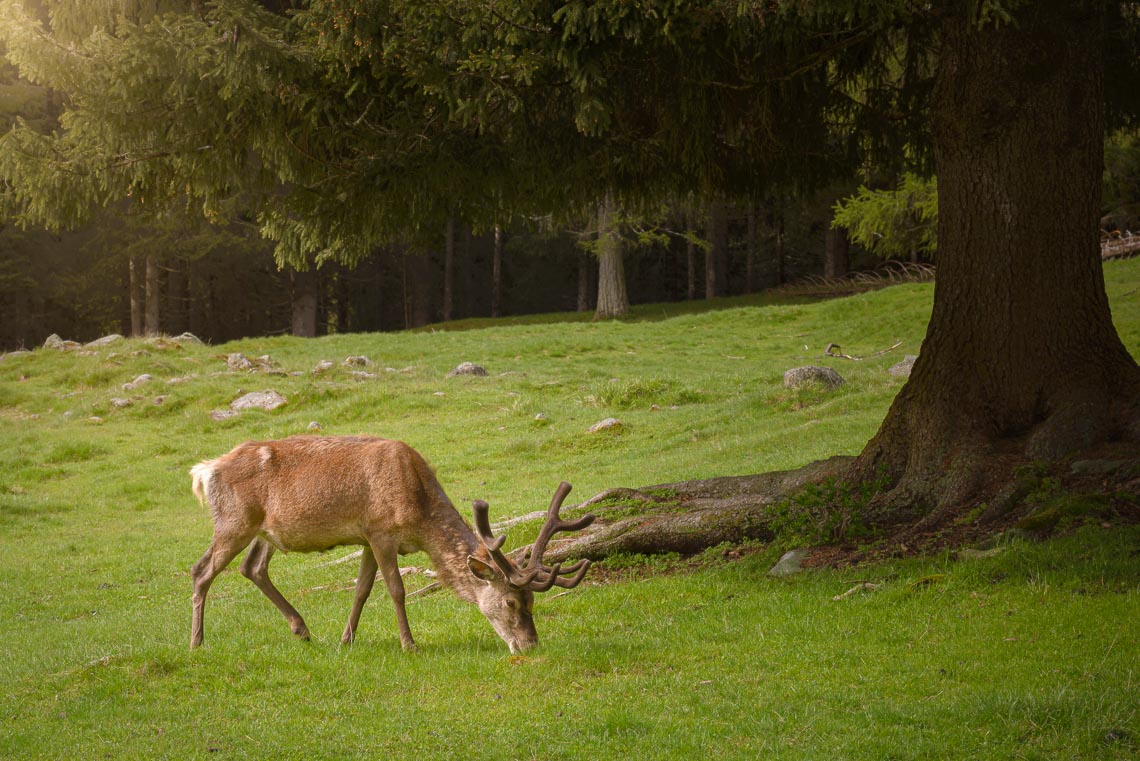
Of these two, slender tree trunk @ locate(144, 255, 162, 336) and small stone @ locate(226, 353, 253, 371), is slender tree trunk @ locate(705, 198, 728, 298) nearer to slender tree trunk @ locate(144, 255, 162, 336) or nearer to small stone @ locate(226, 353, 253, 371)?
slender tree trunk @ locate(144, 255, 162, 336)

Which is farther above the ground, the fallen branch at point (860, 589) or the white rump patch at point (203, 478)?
the white rump patch at point (203, 478)

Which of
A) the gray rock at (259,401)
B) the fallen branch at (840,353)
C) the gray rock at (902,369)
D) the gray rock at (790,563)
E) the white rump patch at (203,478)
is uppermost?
the white rump patch at (203,478)

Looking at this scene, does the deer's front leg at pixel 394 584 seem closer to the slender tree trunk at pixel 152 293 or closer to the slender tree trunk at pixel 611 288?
the slender tree trunk at pixel 611 288

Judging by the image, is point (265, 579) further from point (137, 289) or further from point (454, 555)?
point (137, 289)

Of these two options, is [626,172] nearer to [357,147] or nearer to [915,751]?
[357,147]

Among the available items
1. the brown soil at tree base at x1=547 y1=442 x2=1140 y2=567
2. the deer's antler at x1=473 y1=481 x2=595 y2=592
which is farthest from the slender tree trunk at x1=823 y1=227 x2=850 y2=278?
the deer's antler at x1=473 y1=481 x2=595 y2=592

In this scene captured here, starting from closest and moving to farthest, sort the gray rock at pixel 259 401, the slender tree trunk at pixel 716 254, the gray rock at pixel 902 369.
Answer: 1. the gray rock at pixel 902 369
2. the gray rock at pixel 259 401
3. the slender tree trunk at pixel 716 254

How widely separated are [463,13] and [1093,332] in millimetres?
5498

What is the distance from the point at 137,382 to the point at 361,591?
17.6 metres

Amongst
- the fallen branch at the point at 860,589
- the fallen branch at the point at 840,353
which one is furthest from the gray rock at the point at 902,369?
the fallen branch at the point at 860,589

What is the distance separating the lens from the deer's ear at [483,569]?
750cm

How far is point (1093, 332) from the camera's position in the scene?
29.6ft

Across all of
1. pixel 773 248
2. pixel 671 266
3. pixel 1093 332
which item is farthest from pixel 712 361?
pixel 671 266

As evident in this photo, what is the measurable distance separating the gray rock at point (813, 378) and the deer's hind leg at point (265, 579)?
12.3 metres
